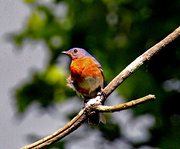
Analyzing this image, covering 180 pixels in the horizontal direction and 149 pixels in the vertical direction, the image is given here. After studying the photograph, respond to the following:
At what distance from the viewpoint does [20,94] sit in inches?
252

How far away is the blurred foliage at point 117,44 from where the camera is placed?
5961 mm

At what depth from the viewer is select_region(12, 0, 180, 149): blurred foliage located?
5961 millimetres

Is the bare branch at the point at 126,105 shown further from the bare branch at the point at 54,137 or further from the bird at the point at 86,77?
the bird at the point at 86,77

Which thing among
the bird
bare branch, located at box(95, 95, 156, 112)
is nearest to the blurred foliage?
the bird

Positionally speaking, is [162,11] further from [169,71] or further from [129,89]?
[129,89]

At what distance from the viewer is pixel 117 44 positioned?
6.47 m

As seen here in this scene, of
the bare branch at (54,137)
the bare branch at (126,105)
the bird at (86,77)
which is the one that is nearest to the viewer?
the bare branch at (126,105)

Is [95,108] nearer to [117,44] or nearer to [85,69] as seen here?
[85,69]

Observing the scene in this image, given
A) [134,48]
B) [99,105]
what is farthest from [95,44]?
[99,105]

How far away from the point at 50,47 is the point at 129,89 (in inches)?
63.0

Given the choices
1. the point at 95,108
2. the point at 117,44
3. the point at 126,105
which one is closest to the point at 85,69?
the point at 117,44

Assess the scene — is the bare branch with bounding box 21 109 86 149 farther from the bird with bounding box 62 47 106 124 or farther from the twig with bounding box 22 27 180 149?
the bird with bounding box 62 47 106 124

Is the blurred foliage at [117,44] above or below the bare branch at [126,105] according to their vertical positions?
above

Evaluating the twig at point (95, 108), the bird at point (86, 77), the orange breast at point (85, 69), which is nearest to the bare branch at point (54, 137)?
the twig at point (95, 108)
